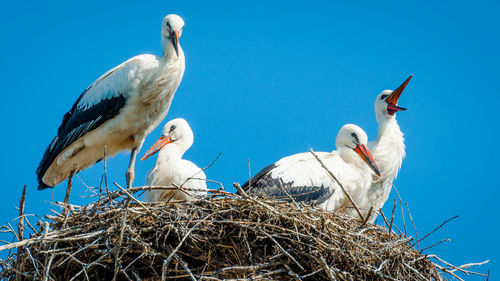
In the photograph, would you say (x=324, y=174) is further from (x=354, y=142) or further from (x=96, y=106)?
(x=96, y=106)

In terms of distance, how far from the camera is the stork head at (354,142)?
6.94 meters

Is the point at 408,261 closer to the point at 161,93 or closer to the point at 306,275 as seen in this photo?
the point at 306,275

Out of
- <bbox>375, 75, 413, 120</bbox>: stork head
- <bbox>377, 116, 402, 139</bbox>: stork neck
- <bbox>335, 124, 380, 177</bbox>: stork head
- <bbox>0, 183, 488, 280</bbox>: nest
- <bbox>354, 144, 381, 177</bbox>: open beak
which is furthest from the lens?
<bbox>375, 75, 413, 120</bbox>: stork head

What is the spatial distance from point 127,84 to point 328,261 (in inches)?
108

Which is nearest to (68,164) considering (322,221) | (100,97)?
(100,97)

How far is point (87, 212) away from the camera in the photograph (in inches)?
194

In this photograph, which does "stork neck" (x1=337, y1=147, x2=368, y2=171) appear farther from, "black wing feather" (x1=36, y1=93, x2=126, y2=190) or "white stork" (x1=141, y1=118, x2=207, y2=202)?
"black wing feather" (x1=36, y1=93, x2=126, y2=190)

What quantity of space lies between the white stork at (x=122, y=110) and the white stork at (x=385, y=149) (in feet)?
6.44

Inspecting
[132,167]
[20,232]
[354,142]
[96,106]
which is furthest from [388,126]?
[20,232]

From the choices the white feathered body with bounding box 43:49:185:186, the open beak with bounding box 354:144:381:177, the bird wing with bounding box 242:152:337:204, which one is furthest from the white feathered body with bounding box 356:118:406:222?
the white feathered body with bounding box 43:49:185:186

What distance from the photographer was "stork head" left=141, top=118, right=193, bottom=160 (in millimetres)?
6980

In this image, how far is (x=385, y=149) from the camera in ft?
24.5

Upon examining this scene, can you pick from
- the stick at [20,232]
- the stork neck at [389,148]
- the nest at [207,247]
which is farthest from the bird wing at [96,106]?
the stork neck at [389,148]

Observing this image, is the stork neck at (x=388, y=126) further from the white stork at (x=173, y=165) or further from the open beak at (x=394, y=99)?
the white stork at (x=173, y=165)
